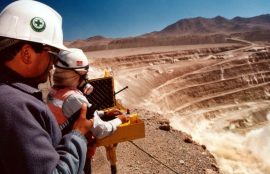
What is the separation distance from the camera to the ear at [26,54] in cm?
203

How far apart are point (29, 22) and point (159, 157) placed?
810cm

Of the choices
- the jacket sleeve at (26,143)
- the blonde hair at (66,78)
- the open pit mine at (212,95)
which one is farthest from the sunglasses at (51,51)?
the open pit mine at (212,95)

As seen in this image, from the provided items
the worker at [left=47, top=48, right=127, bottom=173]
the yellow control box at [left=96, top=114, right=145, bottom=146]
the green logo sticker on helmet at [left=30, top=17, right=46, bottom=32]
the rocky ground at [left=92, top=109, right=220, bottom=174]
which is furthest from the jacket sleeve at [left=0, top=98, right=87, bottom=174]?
the rocky ground at [left=92, top=109, right=220, bottom=174]

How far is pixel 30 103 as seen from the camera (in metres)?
1.83

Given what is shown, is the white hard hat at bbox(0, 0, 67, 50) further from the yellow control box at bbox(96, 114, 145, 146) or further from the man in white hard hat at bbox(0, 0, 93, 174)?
the yellow control box at bbox(96, 114, 145, 146)

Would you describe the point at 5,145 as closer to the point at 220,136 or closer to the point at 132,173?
the point at 132,173

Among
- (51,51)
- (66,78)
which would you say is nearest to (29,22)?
(51,51)

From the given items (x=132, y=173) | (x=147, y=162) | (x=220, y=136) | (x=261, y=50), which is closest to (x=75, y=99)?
(x=132, y=173)

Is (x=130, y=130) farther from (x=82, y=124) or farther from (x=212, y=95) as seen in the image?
(x=212, y=95)

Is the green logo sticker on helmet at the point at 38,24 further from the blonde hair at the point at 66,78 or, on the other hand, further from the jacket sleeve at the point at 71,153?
the blonde hair at the point at 66,78

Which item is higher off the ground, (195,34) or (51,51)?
(195,34)

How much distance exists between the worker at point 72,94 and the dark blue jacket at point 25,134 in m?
1.38

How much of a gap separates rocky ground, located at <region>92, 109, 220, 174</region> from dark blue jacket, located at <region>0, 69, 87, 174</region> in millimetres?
6577

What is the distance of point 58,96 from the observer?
368 centimetres
